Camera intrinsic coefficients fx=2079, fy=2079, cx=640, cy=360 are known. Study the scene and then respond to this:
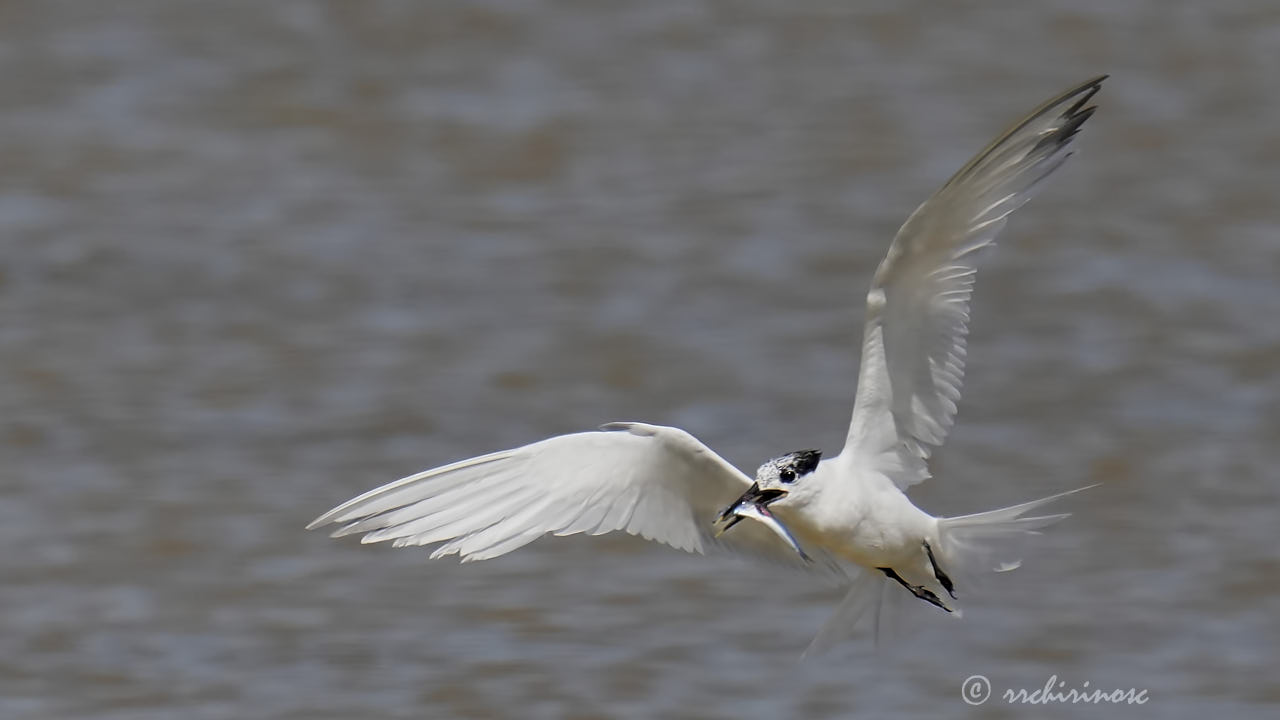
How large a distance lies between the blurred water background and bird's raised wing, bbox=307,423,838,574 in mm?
1393

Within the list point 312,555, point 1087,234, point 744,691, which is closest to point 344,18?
point 1087,234

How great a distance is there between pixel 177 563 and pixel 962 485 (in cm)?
267

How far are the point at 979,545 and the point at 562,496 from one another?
0.89 m

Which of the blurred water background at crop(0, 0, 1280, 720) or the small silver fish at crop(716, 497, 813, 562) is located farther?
the blurred water background at crop(0, 0, 1280, 720)

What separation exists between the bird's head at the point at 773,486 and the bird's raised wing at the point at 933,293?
183 millimetres

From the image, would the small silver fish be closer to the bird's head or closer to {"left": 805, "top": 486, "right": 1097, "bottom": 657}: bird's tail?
the bird's head

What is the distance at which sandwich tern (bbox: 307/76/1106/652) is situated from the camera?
421 cm

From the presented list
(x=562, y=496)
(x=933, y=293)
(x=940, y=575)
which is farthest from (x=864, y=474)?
(x=562, y=496)

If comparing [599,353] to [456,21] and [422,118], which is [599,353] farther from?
[456,21]

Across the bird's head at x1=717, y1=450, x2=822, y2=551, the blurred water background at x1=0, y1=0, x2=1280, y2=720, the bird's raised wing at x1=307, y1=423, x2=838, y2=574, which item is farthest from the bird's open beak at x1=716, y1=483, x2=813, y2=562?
the blurred water background at x1=0, y1=0, x2=1280, y2=720

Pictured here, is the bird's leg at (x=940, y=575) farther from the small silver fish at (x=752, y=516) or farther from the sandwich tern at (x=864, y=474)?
the small silver fish at (x=752, y=516)

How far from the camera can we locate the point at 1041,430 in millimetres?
7684

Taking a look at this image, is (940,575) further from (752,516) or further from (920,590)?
(752,516)

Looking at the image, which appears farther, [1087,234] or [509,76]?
[509,76]
